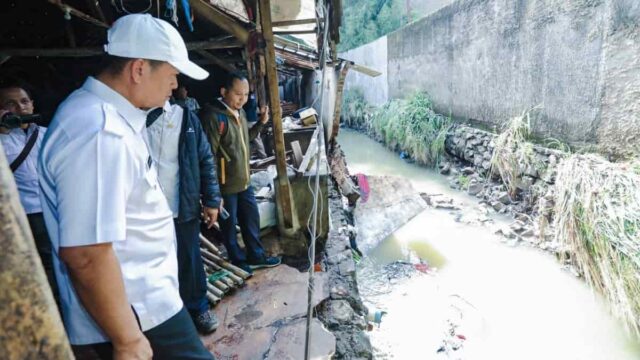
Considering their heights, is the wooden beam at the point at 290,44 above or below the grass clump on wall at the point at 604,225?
above

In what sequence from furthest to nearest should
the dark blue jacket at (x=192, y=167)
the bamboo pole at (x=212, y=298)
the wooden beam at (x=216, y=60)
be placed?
the wooden beam at (x=216, y=60) < the bamboo pole at (x=212, y=298) < the dark blue jacket at (x=192, y=167)

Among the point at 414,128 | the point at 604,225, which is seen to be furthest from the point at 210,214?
the point at 414,128

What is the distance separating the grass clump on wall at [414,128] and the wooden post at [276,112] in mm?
7165

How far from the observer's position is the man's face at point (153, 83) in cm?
121

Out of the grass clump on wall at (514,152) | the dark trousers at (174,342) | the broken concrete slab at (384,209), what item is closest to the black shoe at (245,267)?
the dark trousers at (174,342)

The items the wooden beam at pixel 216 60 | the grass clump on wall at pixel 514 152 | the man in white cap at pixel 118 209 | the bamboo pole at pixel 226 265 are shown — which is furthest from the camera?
the grass clump on wall at pixel 514 152

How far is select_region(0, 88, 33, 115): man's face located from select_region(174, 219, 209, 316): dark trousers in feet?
3.71

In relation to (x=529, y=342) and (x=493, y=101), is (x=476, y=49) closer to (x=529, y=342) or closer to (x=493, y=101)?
(x=493, y=101)

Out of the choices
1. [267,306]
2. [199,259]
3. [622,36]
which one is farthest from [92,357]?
[622,36]

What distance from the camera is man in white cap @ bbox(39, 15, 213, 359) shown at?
934 mm

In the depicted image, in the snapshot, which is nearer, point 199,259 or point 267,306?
point 199,259

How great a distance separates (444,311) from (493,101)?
17.0ft

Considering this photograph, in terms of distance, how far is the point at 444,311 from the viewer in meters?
4.57

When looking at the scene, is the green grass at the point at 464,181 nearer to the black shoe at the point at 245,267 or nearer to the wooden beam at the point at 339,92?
the wooden beam at the point at 339,92
